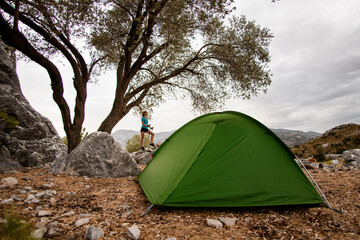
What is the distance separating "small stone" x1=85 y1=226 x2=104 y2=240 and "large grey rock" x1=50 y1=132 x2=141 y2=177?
402 centimetres

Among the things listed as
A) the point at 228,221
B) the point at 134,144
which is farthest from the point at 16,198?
the point at 134,144

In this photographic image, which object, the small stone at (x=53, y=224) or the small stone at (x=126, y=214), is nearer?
the small stone at (x=53, y=224)

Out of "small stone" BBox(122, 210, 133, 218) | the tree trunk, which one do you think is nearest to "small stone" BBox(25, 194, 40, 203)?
"small stone" BBox(122, 210, 133, 218)

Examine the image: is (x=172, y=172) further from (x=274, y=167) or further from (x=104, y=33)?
(x=104, y=33)

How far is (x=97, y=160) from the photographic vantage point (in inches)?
264

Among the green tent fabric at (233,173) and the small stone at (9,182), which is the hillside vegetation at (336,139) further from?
the small stone at (9,182)

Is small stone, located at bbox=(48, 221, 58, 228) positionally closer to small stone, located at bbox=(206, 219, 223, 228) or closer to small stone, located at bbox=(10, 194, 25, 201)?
small stone, located at bbox=(10, 194, 25, 201)

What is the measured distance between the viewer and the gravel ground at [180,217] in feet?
9.32

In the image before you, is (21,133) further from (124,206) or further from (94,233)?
(94,233)

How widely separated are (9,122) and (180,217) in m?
7.30


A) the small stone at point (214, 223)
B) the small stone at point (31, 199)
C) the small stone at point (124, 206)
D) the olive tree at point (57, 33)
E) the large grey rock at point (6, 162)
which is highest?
the olive tree at point (57, 33)

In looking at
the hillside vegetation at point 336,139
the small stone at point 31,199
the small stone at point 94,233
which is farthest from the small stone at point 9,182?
the hillside vegetation at point 336,139

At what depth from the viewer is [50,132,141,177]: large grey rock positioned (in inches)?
253

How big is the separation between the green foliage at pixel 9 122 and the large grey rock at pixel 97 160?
2.20m
